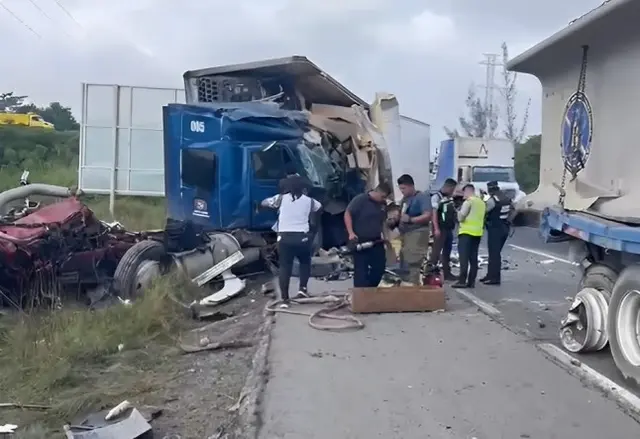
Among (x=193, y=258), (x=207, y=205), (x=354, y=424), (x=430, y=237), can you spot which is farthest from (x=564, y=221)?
(x=207, y=205)

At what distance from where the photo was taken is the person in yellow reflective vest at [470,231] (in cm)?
1204

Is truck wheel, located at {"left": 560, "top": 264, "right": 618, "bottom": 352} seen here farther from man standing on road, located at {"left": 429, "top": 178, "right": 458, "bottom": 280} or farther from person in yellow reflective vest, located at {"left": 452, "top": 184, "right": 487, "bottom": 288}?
person in yellow reflective vest, located at {"left": 452, "top": 184, "right": 487, "bottom": 288}

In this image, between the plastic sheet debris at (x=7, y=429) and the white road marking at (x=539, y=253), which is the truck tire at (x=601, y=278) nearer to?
the plastic sheet debris at (x=7, y=429)

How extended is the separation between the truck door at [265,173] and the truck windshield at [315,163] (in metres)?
0.33

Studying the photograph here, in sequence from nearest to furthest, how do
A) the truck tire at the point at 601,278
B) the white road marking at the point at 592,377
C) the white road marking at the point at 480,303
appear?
the white road marking at the point at 592,377 → the truck tire at the point at 601,278 → the white road marking at the point at 480,303

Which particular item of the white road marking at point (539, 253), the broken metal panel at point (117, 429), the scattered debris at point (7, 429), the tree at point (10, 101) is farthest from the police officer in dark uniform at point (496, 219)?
the tree at point (10, 101)

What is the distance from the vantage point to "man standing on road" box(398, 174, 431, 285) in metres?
11.3

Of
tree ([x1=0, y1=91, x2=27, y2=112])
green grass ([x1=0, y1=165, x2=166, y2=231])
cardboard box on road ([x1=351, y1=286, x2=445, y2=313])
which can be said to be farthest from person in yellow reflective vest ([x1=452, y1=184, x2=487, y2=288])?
tree ([x1=0, y1=91, x2=27, y2=112])

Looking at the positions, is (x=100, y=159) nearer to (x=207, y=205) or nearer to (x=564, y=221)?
(x=207, y=205)

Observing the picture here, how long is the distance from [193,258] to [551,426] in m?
7.32

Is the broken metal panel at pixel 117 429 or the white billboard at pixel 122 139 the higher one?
the white billboard at pixel 122 139

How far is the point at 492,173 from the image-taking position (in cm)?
3200

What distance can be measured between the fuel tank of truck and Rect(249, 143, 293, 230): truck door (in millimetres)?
4806

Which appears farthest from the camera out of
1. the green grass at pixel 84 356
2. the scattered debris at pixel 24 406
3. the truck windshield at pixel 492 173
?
the truck windshield at pixel 492 173
